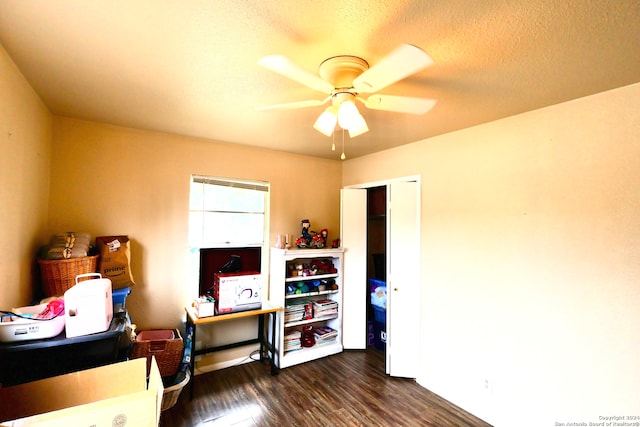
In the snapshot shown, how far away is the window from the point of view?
10.0 feet

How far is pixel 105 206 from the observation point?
102 inches

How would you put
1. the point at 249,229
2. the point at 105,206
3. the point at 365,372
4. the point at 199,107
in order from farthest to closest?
the point at 249,229
the point at 365,372
the point at 105,206
the point at 199,107

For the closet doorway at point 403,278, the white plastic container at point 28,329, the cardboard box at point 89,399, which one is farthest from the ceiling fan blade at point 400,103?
the white plastic container at point 28,329

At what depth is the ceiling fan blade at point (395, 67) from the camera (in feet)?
3.46

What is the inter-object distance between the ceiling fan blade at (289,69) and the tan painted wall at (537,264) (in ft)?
5.72

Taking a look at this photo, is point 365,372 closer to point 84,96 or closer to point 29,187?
point 29,187

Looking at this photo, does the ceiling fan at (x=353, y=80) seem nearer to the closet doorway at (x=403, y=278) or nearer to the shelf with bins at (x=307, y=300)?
the closet doorway at (x=403, y=278)

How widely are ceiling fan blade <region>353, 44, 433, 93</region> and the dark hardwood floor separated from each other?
2.44 meters

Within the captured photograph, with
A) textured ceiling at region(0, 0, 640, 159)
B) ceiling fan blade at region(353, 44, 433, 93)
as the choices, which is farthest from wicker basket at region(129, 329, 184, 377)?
ceiling fan blade at region(353, 44, 433, 93)

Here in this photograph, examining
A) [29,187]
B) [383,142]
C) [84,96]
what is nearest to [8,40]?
[84,96]

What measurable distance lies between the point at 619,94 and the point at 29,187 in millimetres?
3820

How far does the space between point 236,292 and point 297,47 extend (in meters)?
2.24

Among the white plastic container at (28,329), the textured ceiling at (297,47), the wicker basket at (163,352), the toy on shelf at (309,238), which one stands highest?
the textured ceiling at (297,47)

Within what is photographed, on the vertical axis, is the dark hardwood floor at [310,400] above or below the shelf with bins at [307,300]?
below
